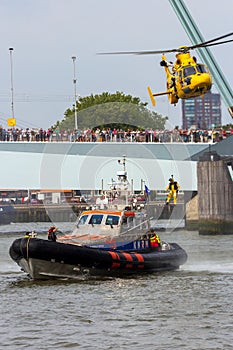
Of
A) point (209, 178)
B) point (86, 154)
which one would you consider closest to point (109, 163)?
point (86, 154)

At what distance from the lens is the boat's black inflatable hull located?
97.7ft

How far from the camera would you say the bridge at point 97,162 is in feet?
190

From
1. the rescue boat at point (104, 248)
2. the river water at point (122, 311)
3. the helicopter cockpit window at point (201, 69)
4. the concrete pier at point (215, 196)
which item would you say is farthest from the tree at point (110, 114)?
the river water at point (122, 311)

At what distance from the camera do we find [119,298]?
26734mm

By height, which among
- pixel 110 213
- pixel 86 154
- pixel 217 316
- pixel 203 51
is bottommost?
pixel 217 316

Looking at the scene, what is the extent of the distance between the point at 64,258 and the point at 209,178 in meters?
24.7

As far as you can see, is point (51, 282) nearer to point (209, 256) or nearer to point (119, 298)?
point (119, 298)

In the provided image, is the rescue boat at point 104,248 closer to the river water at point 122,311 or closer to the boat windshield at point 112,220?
the boat windshield at point 112,220

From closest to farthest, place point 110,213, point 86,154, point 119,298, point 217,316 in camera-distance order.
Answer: point 217,316
point 119,298
point 110,213
point 86,154

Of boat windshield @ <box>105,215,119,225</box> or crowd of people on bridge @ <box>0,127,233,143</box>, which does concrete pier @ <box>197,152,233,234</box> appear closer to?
crowd of people on bridge @ <box>0,127,233,143</box>

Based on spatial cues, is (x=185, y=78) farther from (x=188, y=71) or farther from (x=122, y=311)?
(x=122, y=311)

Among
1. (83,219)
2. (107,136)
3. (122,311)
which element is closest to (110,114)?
(107,136)

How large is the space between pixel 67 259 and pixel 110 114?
66.0 meters

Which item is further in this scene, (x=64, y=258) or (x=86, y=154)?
(x=86, y=154)
